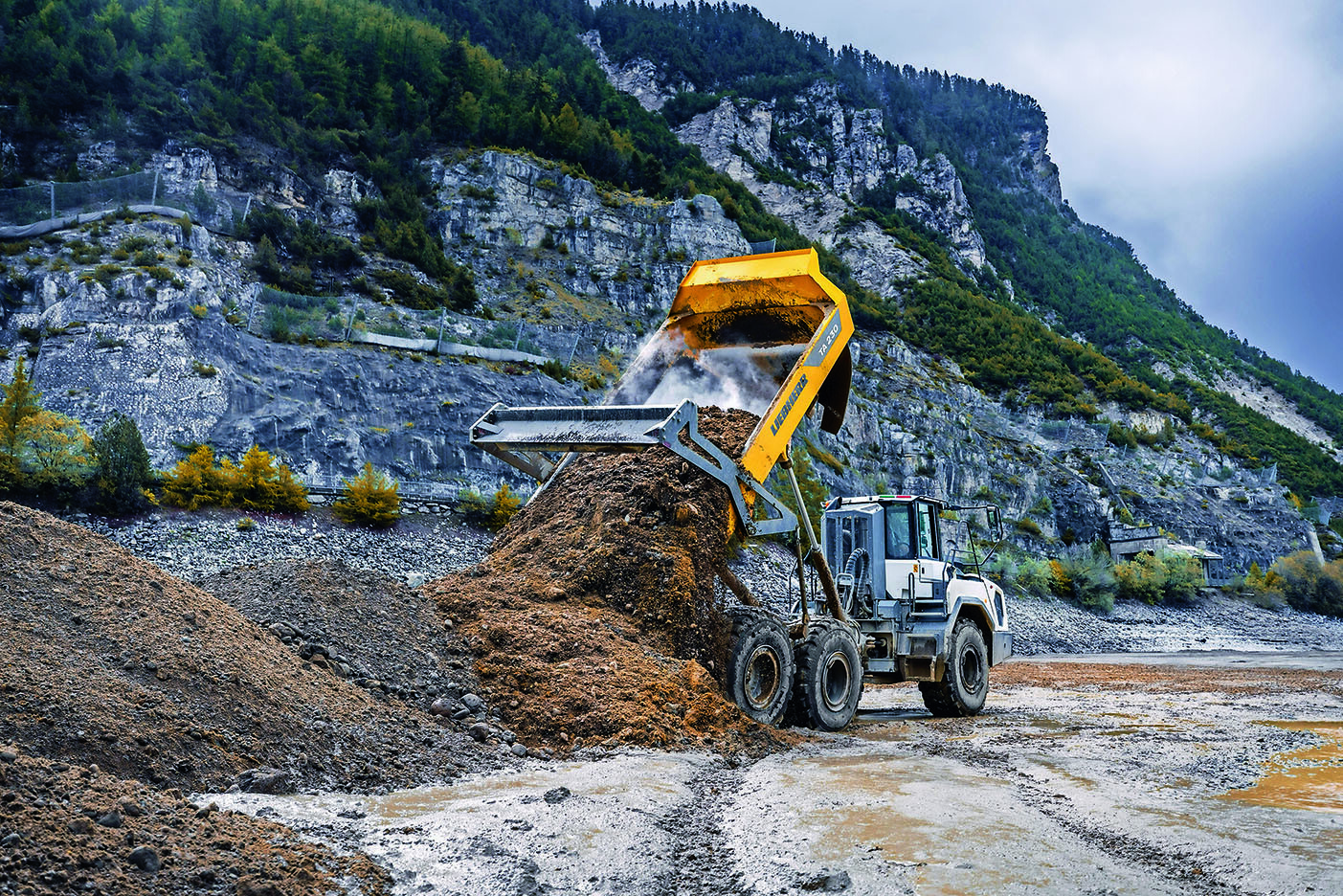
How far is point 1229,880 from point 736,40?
139416 mm

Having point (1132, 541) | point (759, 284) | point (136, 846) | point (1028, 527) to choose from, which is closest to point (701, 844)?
point (136, 846)

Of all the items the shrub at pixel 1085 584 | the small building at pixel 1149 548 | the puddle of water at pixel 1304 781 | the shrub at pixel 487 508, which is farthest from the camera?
the small building at pixel 1149 548

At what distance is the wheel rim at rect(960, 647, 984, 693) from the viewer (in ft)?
Answer: 37.3

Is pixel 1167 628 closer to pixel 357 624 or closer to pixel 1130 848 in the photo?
pixel 1130 848

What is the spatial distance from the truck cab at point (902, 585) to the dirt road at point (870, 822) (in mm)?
2291

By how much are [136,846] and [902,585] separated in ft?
27.8

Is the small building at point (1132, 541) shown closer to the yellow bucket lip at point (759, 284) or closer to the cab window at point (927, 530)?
the cab window at point (927, 530)

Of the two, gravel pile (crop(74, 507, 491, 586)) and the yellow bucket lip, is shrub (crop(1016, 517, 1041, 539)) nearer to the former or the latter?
gravel pile (crop(74, 507, 491, 586))

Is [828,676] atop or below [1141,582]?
atop

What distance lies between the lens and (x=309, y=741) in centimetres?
529

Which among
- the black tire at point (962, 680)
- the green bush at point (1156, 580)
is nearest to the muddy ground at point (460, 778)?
the black tire at point (962, 680)

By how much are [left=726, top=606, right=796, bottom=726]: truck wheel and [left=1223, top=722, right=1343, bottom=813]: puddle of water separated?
11.4 ft

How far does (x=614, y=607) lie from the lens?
7.61 metres

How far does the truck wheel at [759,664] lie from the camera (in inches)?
302
